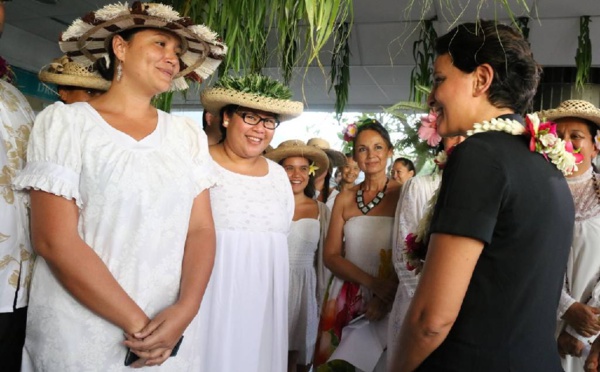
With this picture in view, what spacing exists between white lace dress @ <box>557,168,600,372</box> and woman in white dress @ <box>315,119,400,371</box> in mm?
756

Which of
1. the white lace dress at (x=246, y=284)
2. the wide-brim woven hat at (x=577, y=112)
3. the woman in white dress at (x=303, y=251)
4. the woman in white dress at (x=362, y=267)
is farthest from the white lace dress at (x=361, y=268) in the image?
the wide-brim woven hat at (x=577, y=112)

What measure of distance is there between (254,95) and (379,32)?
381 cm

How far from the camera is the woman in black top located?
1.06m

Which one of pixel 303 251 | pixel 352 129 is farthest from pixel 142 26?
pixel 303 251

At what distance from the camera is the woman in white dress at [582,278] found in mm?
2096

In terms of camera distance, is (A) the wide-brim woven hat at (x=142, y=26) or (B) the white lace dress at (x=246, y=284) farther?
(B) the white lace dress at (x=246, y=284)

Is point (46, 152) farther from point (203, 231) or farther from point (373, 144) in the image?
point (373, 144)

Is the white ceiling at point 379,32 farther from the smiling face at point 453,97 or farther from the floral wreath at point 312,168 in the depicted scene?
the smiling face at point 453,97

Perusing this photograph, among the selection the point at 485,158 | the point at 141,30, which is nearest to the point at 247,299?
the point at 141,30

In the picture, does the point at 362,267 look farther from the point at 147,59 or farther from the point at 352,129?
the point at 147,59

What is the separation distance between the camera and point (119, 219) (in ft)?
4.51

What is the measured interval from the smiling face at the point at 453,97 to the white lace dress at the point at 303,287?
6.00 feet

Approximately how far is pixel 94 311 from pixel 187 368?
13.4 inches

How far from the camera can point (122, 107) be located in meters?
1.51
